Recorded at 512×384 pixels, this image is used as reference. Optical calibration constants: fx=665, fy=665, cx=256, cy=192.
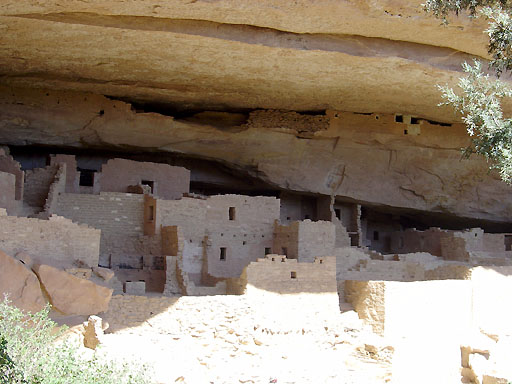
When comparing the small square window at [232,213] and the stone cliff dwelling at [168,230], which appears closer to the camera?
the stone cliff dwelling at [168,230]

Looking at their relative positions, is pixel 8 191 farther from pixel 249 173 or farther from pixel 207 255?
pixel 249 173

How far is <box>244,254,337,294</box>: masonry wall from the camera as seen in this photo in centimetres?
1281

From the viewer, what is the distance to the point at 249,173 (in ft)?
63.6

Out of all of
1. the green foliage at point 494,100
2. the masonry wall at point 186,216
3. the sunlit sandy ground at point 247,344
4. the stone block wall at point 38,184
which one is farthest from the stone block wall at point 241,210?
the green foliage at point 494,100

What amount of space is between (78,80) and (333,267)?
23.4 feet

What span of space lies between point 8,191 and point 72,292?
11.6 feet

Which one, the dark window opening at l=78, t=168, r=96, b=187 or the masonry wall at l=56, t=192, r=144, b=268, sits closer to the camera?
the masonry wall at l=56, t=192, r=144, b=268

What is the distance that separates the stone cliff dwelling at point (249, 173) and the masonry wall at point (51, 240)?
0.03 meters

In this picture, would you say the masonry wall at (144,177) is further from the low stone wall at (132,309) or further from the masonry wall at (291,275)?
the low stone wall at (132,309)

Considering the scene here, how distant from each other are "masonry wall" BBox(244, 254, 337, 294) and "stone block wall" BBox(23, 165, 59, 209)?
16.4 feet

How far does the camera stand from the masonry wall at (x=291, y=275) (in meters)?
12.8

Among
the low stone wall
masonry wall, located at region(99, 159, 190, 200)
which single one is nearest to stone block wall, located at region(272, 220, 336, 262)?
masonry wall, located at region(99, 159, 190, 200)

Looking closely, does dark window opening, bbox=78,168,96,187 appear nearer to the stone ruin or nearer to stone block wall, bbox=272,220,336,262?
the stone ruin

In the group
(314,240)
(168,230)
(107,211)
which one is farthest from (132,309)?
(314,240)
